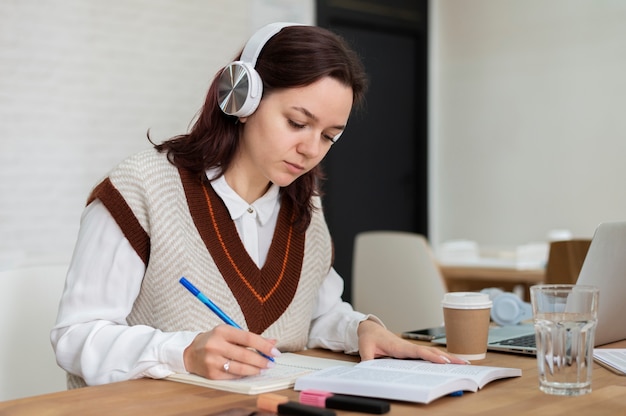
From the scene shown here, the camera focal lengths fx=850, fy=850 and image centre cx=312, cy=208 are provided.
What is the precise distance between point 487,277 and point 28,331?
8.59ft

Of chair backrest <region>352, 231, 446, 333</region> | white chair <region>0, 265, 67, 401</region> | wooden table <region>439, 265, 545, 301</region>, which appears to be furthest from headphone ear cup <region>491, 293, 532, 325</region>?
wooden table <region>439, 265, 545, 301</region>

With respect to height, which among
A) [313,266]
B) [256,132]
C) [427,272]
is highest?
[256,132]

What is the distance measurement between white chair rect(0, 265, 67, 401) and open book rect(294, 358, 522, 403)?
2.05ft

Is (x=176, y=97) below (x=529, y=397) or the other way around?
the other way around

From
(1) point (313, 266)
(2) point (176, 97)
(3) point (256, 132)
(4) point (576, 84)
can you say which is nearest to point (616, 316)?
(1) point (313, 266)

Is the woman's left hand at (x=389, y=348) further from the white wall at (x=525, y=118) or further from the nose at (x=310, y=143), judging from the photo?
the white wall at (x=525, y=118)

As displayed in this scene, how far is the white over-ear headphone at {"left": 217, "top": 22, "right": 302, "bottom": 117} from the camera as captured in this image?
148 centimetres

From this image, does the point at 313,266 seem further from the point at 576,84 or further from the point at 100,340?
the point at 576,84

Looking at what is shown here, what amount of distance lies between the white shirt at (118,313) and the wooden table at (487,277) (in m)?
2.12

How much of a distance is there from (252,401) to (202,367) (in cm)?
14

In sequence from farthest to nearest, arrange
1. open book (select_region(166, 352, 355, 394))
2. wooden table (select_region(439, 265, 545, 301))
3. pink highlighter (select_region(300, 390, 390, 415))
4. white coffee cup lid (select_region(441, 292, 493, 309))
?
wooden table (select_region(439, 265, 545, 301)), white coffee cup lid (select_region(441, 292, 493, 309)), open book (select_region(166, 352, 355, 394)), pink highlighter (select_region(300, 390, 390, 415))

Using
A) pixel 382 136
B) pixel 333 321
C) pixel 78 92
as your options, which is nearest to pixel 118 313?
pixel 333 321

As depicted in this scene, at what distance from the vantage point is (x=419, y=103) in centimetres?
566

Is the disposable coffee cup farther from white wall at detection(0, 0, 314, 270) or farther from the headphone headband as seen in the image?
white wall at detection(0, 0, 314, 270)
